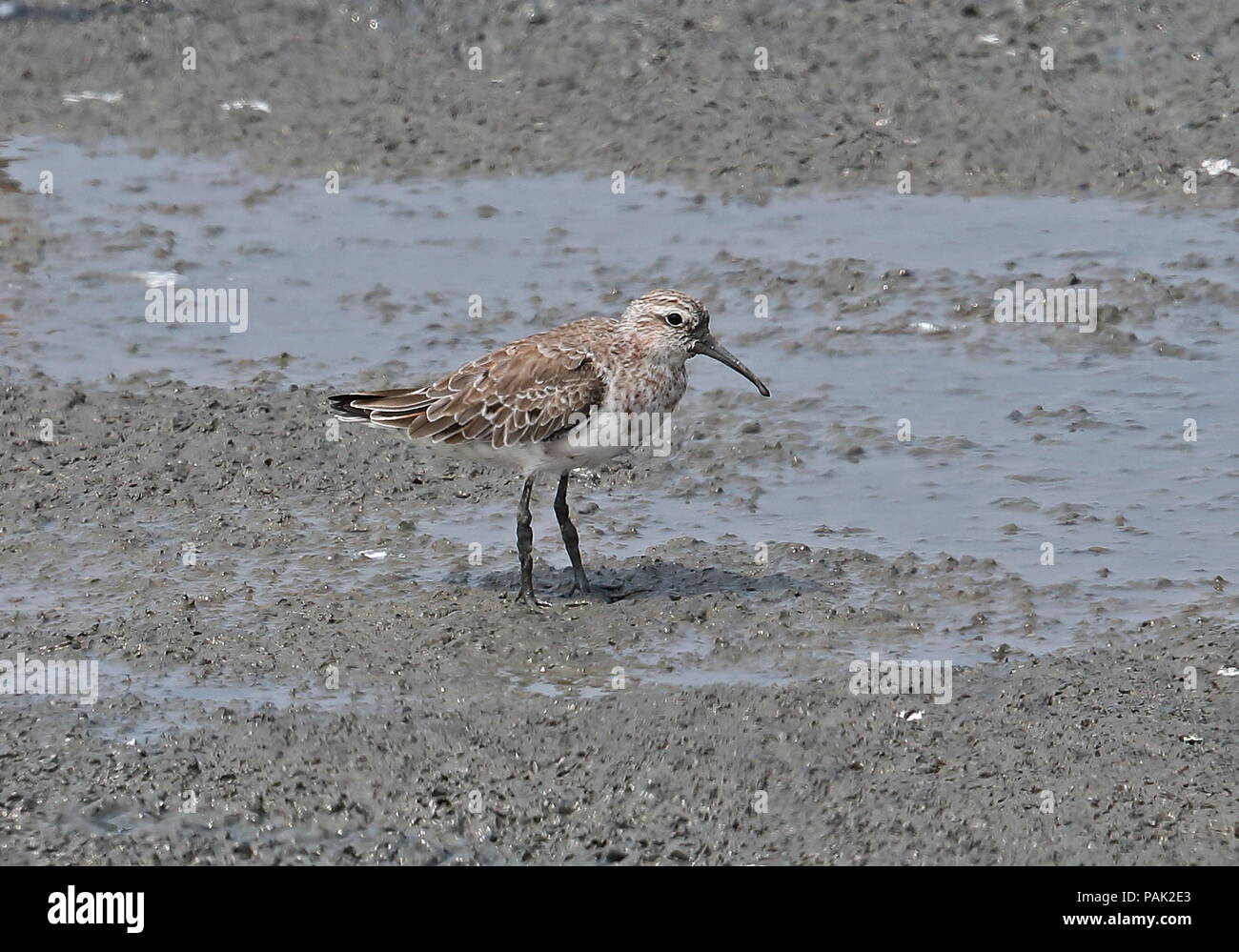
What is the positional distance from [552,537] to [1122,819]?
4.13 meters

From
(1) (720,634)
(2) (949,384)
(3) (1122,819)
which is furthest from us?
(2) (949,384)

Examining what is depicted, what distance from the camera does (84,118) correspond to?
58.6ft

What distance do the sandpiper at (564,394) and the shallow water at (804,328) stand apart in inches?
30.4

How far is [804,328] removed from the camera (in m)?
13.0

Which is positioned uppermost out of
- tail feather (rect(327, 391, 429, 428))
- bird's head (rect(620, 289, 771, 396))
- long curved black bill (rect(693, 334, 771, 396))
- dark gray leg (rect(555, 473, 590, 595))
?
bird's head (rect(620, 289, 771, 396))

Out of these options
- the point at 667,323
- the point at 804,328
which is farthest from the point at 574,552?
the point at 804,328

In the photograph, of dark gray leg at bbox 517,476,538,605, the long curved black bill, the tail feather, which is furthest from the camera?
the tail feather

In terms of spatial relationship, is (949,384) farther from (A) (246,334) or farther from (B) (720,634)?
(A) (246,334)

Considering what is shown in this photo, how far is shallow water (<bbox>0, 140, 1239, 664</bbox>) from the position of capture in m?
10.2

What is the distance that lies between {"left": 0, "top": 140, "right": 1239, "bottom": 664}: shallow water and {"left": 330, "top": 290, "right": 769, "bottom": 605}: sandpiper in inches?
30.4

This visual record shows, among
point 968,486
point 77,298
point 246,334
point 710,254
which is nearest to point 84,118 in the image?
point 77,298

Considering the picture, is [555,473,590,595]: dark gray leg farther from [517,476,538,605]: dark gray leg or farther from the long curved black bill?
the long curved black bill

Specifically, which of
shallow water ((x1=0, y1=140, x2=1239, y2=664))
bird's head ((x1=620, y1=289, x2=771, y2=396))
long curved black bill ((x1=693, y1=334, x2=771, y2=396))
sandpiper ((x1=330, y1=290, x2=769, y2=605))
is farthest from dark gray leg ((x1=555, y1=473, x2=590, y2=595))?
long curved black bill ((x1=693, y1=334, x2=771, y2=396))

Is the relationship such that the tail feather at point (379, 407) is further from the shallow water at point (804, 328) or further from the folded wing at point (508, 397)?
the shallow water at point (804, 328)
